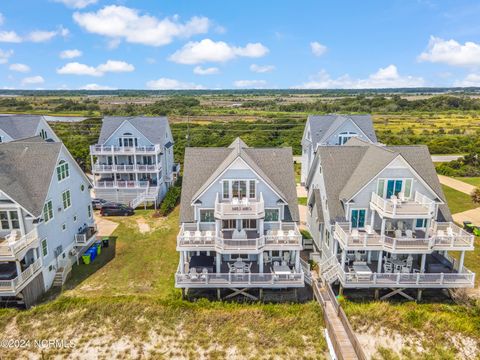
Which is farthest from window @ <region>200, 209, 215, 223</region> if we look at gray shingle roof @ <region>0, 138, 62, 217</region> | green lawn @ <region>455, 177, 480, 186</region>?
green lawn @ <region>455, 177, 480, 186</region>

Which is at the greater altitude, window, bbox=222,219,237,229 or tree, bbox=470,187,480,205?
window, bbox=222,219,237,229

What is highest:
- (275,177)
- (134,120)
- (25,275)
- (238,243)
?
(134,120)

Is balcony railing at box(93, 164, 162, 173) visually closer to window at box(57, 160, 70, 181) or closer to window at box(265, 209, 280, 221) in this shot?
window at box(57, 160, 70, 181)

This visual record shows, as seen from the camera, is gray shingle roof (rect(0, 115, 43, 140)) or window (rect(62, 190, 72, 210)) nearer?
window (rect(62, 190, 72, 210))

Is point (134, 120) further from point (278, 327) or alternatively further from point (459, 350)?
point (459, 350)

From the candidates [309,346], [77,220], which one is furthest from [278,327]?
[77,220]

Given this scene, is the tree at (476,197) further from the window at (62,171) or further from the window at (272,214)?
the window at (62,171)
